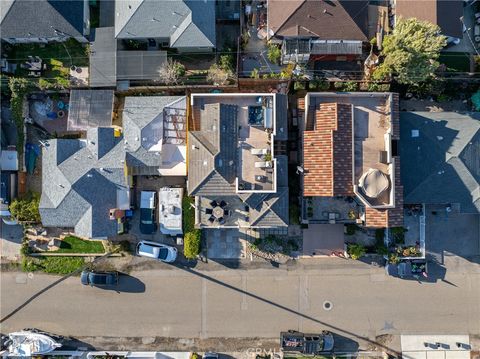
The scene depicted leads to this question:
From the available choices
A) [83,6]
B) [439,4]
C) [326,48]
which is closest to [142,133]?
[83,6]

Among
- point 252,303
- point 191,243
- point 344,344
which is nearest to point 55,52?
point 191,243

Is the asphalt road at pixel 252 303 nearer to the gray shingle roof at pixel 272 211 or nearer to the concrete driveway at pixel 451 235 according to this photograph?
the concrete driveway at pixel 451 235

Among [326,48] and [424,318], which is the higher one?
[326,48]

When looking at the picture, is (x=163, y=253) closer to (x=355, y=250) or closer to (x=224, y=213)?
(x=224, y=213)

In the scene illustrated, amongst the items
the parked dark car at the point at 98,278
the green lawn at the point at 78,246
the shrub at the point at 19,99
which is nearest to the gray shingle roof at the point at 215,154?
the green lawn at the point at 78,246

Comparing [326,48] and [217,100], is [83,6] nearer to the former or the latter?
[217,100]
